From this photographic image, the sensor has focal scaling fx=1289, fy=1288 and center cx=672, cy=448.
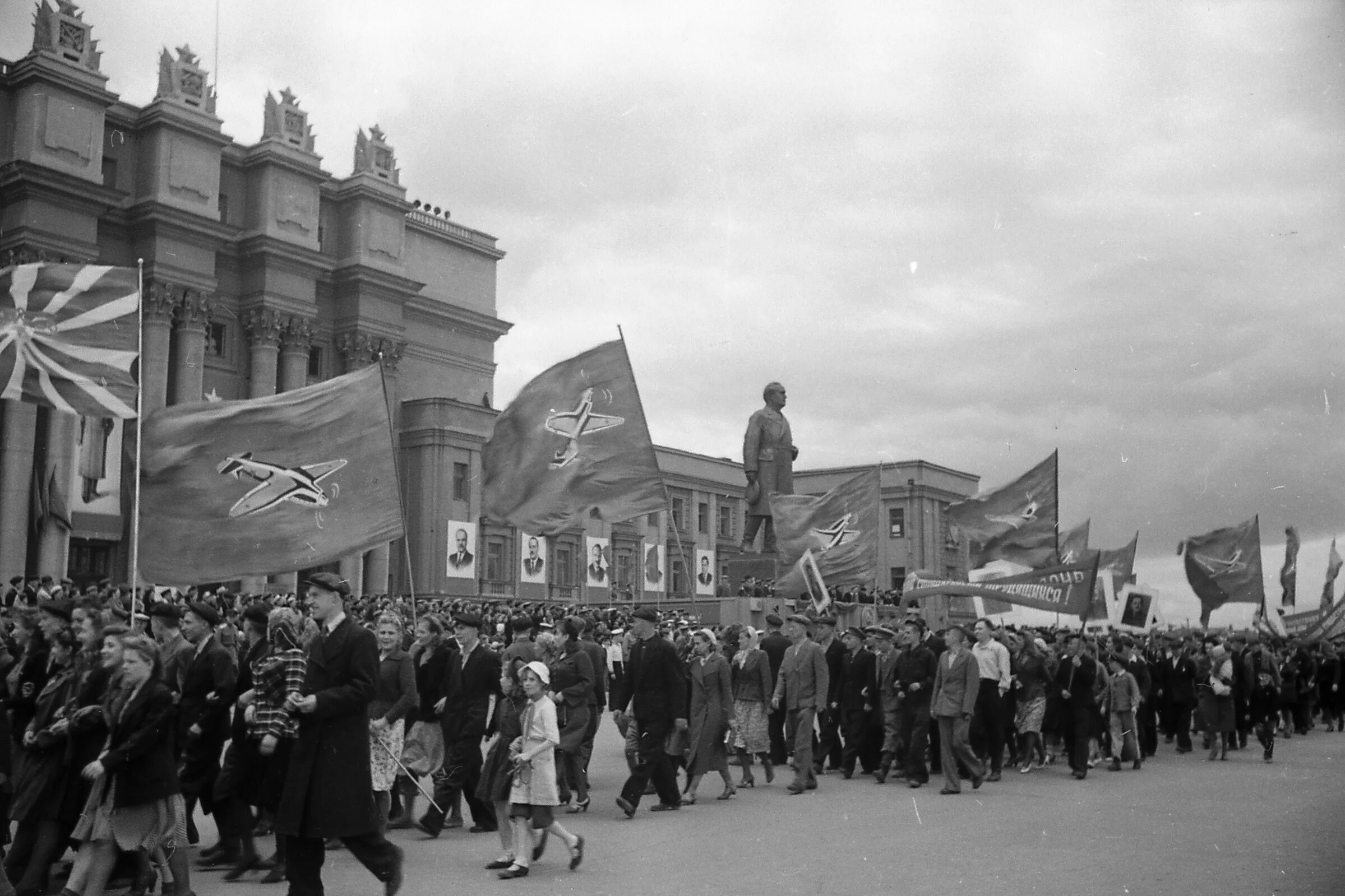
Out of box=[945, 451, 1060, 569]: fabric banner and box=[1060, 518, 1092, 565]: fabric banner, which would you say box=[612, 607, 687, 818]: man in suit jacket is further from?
box=[1060, 518, 1092, 565]: fabric banner

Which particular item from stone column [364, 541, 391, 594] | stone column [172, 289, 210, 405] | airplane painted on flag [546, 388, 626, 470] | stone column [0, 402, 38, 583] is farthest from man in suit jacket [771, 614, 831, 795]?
stone column [364, 541, 391, 594]

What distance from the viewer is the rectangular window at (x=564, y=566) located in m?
58.4

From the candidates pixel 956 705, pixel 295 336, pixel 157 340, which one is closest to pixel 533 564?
pixel 295 336

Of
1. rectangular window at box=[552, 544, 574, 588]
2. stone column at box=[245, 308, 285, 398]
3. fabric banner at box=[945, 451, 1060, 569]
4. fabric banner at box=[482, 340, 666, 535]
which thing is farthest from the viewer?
rectangular window at box=[552, 544, 574, 588]

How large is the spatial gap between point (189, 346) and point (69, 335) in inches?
1364

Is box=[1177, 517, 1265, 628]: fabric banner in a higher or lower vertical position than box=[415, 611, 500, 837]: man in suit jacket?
higher

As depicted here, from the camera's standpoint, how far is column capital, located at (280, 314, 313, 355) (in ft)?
159

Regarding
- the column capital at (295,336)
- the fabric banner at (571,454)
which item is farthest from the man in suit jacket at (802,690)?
the column capital at (295,336)

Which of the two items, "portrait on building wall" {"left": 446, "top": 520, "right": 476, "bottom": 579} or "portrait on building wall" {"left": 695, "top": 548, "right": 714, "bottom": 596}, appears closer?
"portrait on building wall" {"left": 446, "top": 520, "right": 476, "bottom": 579}

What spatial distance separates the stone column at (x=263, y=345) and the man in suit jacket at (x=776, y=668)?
34130mm

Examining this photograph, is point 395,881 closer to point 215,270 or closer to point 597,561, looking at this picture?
point 597,561

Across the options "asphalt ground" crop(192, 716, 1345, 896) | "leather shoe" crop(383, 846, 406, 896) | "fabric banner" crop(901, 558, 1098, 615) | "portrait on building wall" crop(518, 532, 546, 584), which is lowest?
"asphalt ground" crop(192, 716, 1345, 896)

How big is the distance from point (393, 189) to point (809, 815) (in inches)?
1802

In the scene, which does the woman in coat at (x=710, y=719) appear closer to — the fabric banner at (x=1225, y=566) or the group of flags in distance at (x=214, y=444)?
the group of flags in distance at (x=214, y=444)
